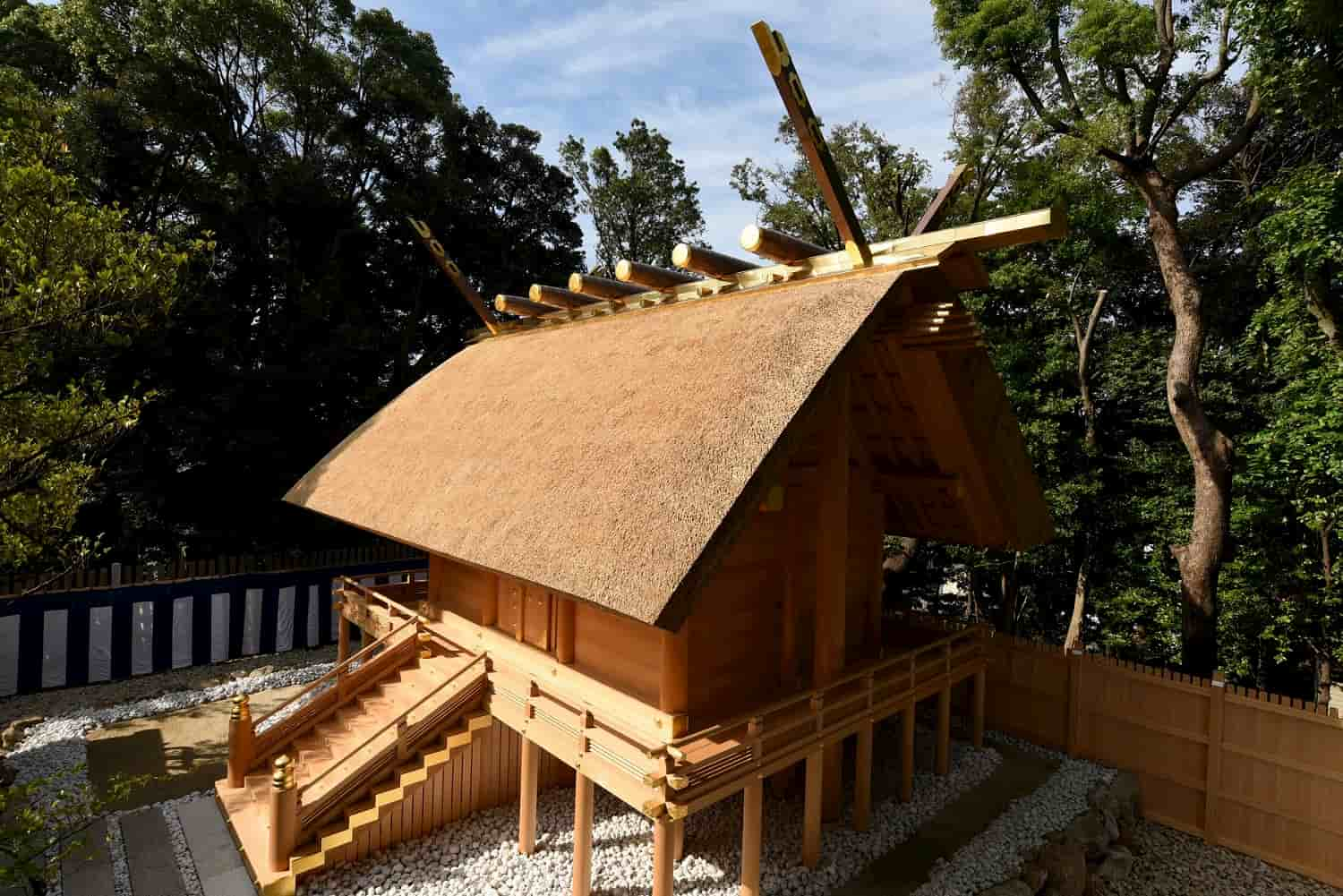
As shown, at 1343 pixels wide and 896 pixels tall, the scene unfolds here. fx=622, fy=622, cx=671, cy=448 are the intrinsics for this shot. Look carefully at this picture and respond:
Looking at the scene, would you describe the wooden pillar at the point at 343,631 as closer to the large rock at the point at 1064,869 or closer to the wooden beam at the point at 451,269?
the wooden beam at the point at 451,269

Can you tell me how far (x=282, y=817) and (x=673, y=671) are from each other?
4.28m

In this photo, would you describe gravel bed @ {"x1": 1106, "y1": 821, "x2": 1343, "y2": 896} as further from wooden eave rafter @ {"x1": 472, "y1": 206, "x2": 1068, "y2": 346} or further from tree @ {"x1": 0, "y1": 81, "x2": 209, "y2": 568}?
tree @ {"x1": 0, "y1": 81, "x2": 209, "y2": 568}

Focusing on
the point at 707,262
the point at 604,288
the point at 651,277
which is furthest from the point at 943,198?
the point at 604,288

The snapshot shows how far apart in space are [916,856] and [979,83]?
1589 centimetres

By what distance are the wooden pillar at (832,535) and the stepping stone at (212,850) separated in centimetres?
665

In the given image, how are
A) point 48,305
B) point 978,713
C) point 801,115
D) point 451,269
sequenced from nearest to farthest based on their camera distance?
1. point 801,115
2. point 48,305
3. point 978,713
4. point 451,269

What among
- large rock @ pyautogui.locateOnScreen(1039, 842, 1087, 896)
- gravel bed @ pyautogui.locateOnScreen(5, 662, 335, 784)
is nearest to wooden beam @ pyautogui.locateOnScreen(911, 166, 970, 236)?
large rock @ pyautogui.locateOnScreen(1039, 842, 1087, 896)

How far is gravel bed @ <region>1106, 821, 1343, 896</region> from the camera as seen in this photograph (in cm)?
746

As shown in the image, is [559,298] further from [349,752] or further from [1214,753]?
[1214,753]

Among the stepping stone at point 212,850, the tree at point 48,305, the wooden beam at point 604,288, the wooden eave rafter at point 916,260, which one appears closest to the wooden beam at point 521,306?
the wooden beam at point 604,288

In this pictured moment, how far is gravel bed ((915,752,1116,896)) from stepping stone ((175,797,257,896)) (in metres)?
7.28

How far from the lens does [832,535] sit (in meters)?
7.15

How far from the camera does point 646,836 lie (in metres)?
7.47

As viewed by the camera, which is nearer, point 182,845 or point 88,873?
point 88,873
